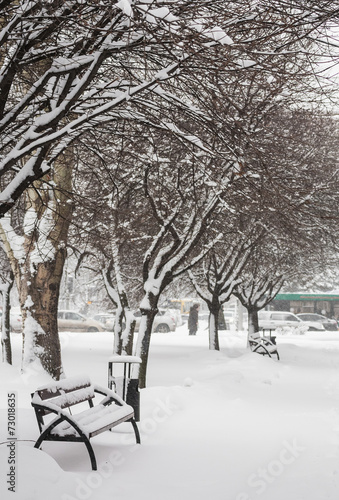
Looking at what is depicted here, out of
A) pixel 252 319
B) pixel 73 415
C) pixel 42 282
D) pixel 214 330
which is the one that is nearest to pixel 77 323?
pixel 252 319

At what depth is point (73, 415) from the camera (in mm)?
6496

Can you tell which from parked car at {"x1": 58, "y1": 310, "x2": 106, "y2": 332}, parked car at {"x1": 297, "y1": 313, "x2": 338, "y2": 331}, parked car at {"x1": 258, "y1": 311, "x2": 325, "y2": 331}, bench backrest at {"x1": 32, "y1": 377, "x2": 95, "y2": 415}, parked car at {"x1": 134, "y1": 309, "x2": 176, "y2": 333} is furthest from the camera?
parked car at {"x1": 297, "y1": 313, "x2": 338, "y2": 331}

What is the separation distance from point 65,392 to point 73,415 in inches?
14.7

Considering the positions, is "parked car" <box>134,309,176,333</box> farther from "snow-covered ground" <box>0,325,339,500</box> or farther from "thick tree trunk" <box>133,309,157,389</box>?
"thick tree trunk" <box>133,309,157,389</box>

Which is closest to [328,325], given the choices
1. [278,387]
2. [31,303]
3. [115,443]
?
[278,387]

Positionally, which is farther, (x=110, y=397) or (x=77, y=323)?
(x=77, y=323)

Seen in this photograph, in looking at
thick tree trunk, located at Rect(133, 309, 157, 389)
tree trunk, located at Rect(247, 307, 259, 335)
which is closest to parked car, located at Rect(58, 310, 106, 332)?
tree trunk, located at Rect(247, 307, 259, 335)

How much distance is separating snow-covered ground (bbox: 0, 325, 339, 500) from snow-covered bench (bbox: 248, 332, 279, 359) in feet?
18.1

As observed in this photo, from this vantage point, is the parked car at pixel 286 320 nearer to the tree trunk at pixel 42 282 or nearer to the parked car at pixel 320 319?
the parked car at pixel 320 319

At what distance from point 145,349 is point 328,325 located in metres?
36.3

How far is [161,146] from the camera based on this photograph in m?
12.2

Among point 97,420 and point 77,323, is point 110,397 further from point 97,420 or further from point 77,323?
point 77,323

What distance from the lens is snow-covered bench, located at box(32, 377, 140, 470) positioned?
5.90 metres

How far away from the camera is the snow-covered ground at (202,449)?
526cm
